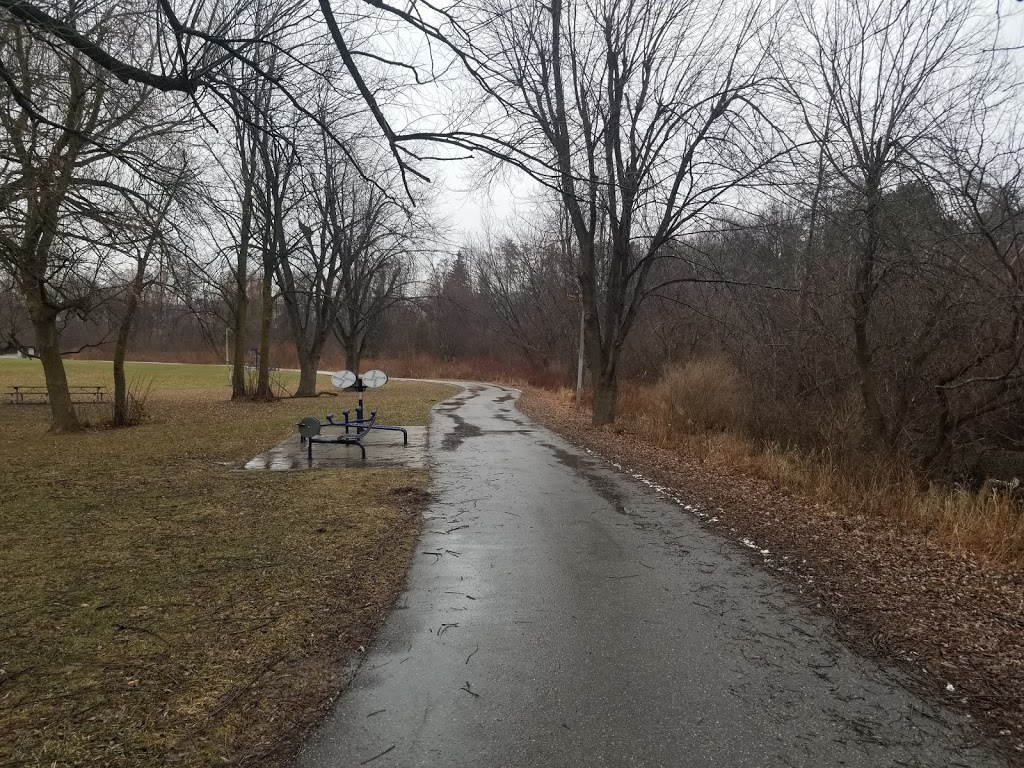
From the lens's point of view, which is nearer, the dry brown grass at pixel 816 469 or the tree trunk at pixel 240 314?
the dry brown grass at pixel 816 469

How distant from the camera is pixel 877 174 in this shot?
387 inches

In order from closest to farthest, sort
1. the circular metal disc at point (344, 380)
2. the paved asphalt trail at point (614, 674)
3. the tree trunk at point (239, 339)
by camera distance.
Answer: the paved asphalt trail at point (614, 674), the circular metal disc at point (344, 380), the tree trunk at point (239, 339)

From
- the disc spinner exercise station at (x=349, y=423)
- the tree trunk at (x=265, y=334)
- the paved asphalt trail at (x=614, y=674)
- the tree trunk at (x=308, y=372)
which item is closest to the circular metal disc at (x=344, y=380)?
the disc spinner exercise station at (x=349, y=423)

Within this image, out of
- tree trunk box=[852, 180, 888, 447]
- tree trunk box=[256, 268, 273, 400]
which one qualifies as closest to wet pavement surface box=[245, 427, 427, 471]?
tree trunk box=[852, 180, 888, 447]

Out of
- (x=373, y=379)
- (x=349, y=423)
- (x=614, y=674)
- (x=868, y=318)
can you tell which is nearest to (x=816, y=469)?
(x=868, y=318)

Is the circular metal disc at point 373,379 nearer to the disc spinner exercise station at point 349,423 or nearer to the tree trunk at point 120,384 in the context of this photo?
the disc spinner exercise station at point 349,423

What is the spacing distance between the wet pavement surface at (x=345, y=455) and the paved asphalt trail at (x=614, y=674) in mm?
4219

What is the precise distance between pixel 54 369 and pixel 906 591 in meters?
15.3

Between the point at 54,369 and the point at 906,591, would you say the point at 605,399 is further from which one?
the point at 54,369

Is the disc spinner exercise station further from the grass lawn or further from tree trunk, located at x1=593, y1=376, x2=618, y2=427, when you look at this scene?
tree trunk, located at x1=593, y1=376, x2=618, y2=427

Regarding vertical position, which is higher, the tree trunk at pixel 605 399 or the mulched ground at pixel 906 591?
the tree trunk at pixel 605 399

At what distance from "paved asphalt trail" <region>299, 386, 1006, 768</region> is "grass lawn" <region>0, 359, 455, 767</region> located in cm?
36

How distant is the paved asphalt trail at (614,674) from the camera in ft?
9.32

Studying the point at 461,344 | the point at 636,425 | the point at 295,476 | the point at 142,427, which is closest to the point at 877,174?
the point at 636,425
